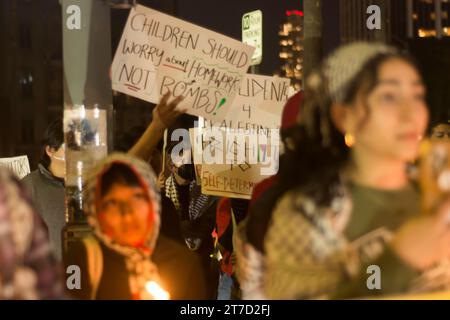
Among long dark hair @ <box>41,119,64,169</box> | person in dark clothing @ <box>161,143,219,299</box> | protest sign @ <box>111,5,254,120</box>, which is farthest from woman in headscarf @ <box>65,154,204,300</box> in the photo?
person in dark clothing @ <box>161,143,219,299</box>

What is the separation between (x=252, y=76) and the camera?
6.04 m

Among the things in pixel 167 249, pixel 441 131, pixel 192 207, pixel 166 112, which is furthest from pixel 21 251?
pixel 192 207

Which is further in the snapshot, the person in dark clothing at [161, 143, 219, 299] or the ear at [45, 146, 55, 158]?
the person in dark clothing at [161, 143, 219, 299]

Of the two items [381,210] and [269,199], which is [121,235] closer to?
[269,199]

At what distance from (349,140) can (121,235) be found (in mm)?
961

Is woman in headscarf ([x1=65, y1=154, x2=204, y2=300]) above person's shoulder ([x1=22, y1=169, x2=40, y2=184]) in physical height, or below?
below

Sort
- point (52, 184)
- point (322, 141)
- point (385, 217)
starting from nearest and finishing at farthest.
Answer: point (385, 217)
point (322, 141)
point (52, 184)

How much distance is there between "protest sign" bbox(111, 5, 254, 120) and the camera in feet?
14.6

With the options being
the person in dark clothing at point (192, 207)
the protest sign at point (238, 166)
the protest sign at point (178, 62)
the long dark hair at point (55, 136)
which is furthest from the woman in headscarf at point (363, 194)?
the person in dark clothing at point (192, 207)

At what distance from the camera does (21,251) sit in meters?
2.83

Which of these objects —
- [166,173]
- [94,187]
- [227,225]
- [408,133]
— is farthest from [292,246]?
[166,173]

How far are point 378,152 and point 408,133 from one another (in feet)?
0.39

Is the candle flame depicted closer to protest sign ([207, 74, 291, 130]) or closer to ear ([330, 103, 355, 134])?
ear ([330, 103, 355, 134])

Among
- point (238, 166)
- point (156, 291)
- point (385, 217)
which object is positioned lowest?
point (156, 291)
